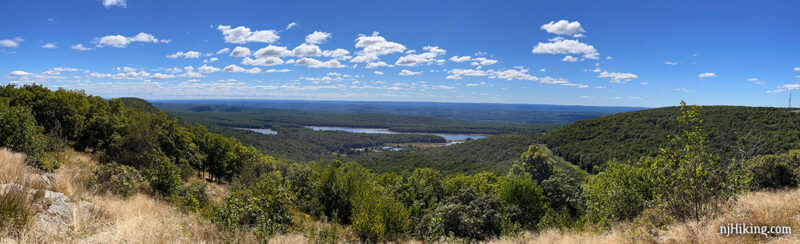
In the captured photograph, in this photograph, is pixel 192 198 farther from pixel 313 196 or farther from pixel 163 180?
pixel 313 196

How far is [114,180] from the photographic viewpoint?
541 inches

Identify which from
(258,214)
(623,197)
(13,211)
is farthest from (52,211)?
(623,197)

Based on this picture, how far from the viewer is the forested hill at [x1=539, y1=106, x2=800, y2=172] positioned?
220ft

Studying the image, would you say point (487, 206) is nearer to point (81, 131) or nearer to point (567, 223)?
point (567, 223)

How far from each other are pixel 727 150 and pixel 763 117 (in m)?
34.0

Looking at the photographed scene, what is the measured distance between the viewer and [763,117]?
262 feet

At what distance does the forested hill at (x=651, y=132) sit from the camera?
66938 millimetres

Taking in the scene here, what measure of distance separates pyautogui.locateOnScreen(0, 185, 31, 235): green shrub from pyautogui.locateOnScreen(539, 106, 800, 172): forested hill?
75218 mm

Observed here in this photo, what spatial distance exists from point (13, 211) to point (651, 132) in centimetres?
11806

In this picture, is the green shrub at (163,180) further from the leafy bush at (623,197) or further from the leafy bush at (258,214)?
the leafy bush at (623,197)

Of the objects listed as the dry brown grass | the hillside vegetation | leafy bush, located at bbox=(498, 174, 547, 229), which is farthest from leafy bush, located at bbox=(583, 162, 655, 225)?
the dry brown grass

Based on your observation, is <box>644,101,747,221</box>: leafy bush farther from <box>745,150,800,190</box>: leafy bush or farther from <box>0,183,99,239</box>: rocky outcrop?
<box>745,150,800,190</box>: leafy bush

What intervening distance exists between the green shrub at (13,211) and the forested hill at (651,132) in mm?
75218

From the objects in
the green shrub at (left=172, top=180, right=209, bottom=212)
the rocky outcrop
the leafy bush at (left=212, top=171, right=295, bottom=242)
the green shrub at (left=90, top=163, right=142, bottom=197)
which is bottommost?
the green shrub at (left=172, top=180, right=209, bottom=212)
